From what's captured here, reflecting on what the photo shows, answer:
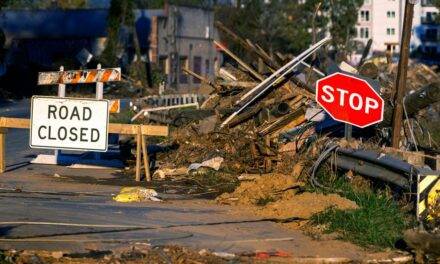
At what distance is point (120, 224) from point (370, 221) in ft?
10.6

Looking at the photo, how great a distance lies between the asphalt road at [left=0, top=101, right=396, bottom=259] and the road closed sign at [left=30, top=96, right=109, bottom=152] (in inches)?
28.8

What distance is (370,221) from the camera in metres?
12.1

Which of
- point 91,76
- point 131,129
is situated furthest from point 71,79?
point 131,129

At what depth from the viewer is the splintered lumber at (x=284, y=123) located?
66.2ft

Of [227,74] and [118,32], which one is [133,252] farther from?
[118,32]

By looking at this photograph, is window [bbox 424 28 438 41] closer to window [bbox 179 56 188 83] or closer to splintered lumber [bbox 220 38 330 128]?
window [bbox 179 56 188 83]

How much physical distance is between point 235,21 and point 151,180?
2845 inches

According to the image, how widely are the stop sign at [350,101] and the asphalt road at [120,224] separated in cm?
267

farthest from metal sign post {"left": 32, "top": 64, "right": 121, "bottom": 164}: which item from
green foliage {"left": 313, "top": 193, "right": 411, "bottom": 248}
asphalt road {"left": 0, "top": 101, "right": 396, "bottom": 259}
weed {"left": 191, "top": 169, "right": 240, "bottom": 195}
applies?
green foliage {"left": 313, "top": 193, "right": 411, "bottom": 248}

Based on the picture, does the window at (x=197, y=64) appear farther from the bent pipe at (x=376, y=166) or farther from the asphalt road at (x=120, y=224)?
the bent pipe at (x=376, y=166)

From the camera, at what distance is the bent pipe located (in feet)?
44.9

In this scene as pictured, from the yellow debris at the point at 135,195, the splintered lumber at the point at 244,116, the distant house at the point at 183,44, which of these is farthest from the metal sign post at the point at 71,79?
the distant house at the point at 183,44

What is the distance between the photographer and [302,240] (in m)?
11.6

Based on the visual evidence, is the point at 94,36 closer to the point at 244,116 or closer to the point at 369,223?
the point at 244,116
